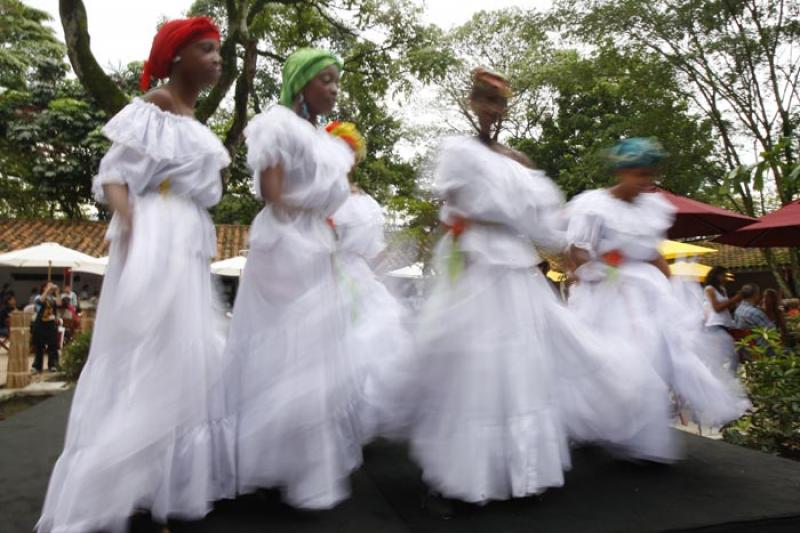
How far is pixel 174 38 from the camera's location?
8.41ft

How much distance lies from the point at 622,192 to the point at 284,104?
1.88m

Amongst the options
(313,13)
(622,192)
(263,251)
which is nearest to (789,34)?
(313,13)

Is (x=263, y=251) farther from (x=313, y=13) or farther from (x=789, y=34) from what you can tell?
(x=789, y=34)

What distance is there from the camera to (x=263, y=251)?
2.72m

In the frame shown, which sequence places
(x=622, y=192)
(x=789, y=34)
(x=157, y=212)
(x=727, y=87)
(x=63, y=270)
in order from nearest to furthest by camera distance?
1. (x=157, y=212)
2. (x=622, y=192)
3. (x=789, y=34)
4. (x=727, y=87)
5. (x=63, y=270)

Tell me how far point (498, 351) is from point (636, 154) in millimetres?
1564

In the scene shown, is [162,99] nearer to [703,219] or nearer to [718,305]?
[703,219]

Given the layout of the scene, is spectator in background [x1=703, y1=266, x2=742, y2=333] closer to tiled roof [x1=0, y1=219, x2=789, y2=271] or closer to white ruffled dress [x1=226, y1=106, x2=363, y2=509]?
white ruffled dress [x1=226, y1=106, x2=363, y2=509]

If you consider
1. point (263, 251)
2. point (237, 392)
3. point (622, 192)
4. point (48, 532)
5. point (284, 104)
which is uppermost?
point (284, 104)

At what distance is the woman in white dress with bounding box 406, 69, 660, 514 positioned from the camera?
2607 mm

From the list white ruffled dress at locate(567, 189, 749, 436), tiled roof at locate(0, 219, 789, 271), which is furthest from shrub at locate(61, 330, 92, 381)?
white ruffled dress at locate(567, 189, 749, 436)

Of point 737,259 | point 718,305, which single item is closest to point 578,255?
point 718,305

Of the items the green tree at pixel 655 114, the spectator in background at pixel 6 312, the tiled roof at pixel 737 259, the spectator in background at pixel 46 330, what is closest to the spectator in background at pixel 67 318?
the spectator in background at pixel 6 312

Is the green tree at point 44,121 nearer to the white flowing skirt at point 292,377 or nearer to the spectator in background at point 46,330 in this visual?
the spectator in background at point 46,330
